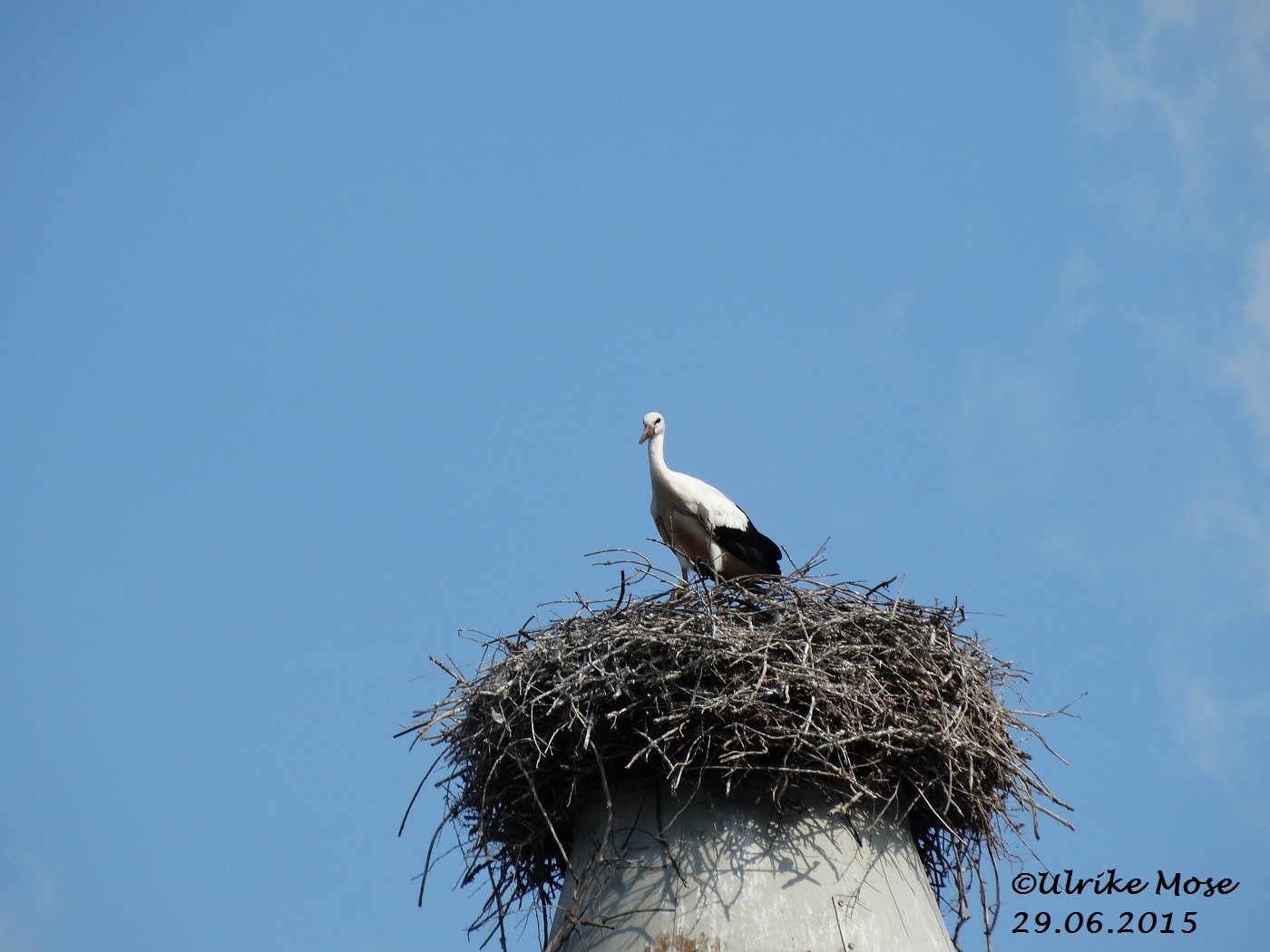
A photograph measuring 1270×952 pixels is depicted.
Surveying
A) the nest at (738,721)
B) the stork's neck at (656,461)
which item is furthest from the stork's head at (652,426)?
the nest at (738,721)

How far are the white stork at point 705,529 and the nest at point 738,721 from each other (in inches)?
88.0

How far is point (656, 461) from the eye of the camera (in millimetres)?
9453

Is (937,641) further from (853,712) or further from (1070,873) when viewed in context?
(1070,873)

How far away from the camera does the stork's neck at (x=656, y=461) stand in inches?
369

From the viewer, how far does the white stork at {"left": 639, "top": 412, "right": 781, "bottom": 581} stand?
30.3ft

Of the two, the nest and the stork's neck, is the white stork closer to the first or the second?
the stork's neck

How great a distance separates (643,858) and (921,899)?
4.39ft

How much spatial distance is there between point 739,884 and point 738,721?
0.72 metres

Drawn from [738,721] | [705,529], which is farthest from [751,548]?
[738,721]

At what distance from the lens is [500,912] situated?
661 cm

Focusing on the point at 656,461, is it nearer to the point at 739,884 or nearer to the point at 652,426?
the point at 652,426

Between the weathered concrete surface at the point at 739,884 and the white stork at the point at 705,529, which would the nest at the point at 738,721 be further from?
the white stork at the point at 705,529

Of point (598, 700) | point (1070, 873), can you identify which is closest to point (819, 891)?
point (598, 700)

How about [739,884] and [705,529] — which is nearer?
[739,884]
